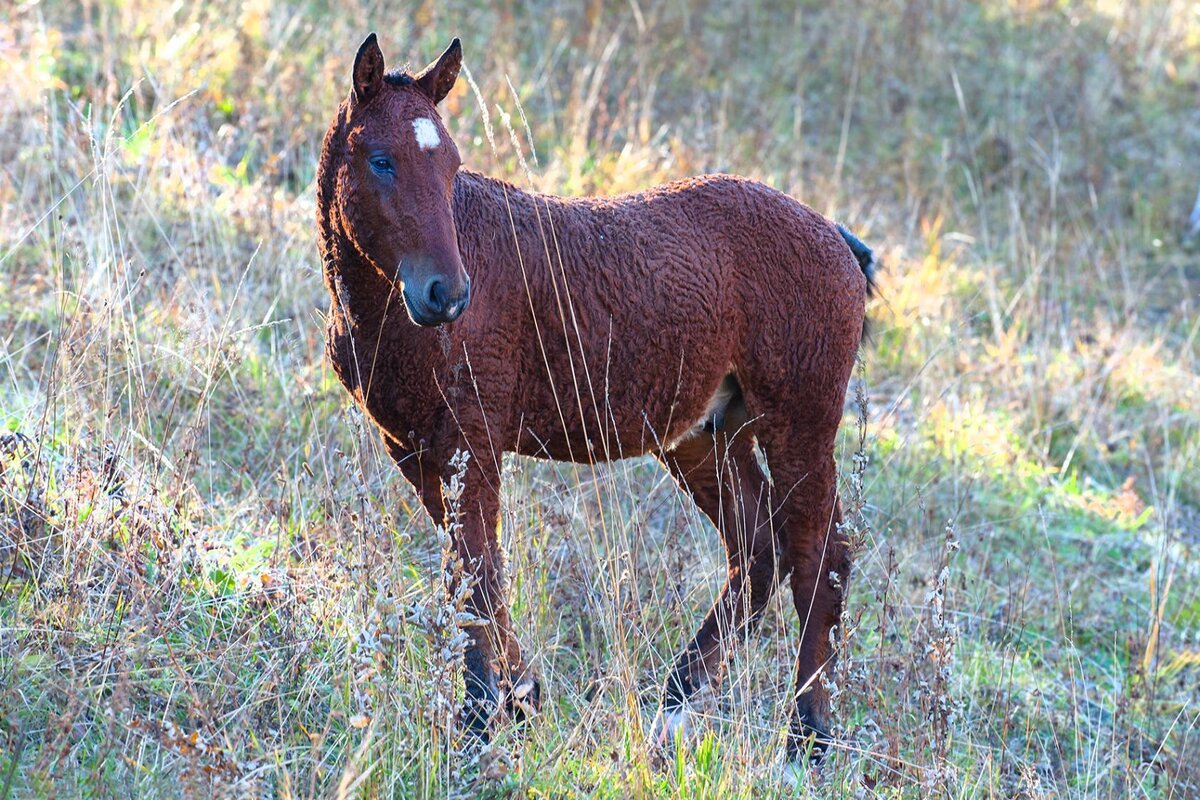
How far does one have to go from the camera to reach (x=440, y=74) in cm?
352

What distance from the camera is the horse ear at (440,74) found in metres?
3.49

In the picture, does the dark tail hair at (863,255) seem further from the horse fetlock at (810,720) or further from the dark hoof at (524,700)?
the dark hoof at (524,700)

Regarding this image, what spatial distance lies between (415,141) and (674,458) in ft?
5.59

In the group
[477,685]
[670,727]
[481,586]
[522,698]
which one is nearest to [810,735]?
[670,727]

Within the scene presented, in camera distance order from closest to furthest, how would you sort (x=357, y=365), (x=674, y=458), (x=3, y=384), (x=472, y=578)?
(x=472, y=578) < (x=357, y=365) < (x=674, y=458) < (x=3, y=384)

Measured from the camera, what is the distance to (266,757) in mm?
3229

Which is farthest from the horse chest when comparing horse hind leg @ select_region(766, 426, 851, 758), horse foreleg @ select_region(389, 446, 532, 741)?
horse hind leg @ select_region(766, 426, 851, 758)

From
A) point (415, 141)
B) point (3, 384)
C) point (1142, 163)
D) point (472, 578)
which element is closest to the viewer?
point (472, 578)

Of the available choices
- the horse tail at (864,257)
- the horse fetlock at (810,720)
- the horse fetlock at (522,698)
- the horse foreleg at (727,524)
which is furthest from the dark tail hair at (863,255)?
the horse fetlock at (522,698)

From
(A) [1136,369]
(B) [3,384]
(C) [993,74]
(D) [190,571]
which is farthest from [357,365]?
(C) [993,74]

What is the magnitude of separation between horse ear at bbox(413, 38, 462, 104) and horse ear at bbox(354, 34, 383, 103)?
145 mm

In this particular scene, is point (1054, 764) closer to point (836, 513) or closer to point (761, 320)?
point (836, 513)

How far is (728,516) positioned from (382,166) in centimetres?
190

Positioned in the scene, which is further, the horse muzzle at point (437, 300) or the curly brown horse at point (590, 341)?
the curly brown horse at point (590, 341)
